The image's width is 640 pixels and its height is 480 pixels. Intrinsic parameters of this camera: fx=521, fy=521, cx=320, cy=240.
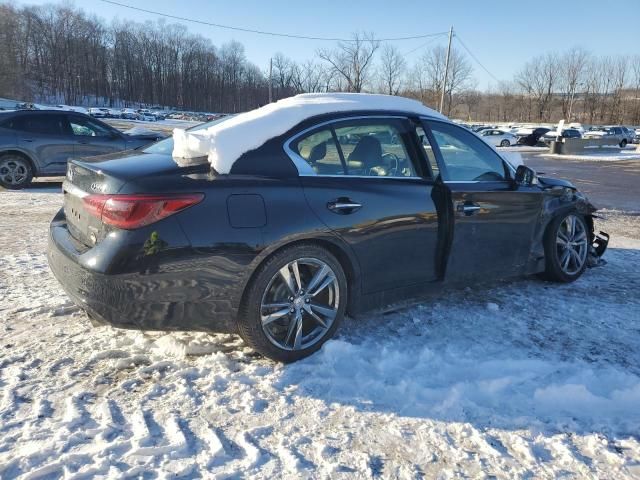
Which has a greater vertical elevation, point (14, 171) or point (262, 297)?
point (14, 171)

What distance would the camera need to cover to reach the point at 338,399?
2875mm

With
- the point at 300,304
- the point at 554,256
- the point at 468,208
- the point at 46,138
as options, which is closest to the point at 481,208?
the point at 468,208

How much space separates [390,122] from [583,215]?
2491 millimetres

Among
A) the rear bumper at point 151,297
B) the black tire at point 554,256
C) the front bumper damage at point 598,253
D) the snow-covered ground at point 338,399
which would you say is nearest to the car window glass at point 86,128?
the snow-covered ground at point 338,399

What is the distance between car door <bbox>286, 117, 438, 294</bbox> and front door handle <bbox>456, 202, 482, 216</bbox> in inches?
9.8

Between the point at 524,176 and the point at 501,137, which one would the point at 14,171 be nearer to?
the point at 524,176

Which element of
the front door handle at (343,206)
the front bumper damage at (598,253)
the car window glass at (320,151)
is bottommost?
the front bumper damage at (598,253)

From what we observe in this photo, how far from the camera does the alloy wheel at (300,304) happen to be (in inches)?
125

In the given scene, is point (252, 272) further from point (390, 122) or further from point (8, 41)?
point (8, 41)

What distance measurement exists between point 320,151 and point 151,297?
141 centimetres

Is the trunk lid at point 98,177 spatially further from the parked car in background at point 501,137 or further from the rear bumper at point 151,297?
the parked car in background at point 501,137

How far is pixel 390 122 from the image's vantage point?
12.6 feet

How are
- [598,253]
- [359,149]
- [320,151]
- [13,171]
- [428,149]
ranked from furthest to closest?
[13,171], [598,253], [428,149], [359,149], [320,151]

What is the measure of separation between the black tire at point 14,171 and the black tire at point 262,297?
878cm
